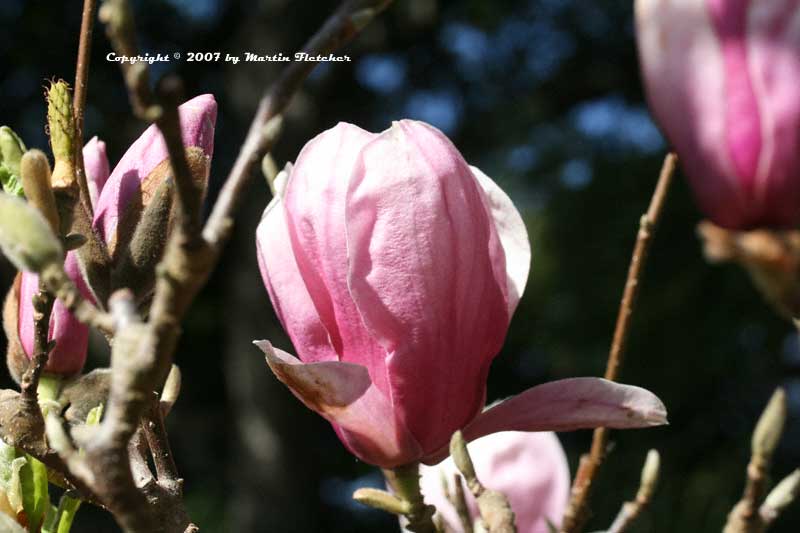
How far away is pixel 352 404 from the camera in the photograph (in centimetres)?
42

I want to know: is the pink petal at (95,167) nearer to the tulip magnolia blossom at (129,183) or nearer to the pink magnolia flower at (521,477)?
the tulip magnolia blossom at (129,183)

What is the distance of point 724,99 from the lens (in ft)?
0.97

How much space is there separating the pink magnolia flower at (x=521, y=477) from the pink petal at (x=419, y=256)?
0.58 ft

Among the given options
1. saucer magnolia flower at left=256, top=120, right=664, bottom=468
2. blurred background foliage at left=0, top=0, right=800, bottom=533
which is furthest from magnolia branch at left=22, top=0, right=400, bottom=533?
blurred background foliage at left=0, top=0, right=800, bottom=533

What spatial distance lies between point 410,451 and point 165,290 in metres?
0.17

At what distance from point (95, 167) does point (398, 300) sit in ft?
0.58

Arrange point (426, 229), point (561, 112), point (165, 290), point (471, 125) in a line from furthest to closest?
point (471, 125) → point (561, 112) → point (426, 229) → point (165, 290)

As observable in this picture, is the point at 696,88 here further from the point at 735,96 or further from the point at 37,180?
the point at 37,180

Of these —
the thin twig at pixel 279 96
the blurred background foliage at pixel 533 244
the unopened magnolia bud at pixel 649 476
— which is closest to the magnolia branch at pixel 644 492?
the unopened magnolia bud at pixel 649 476

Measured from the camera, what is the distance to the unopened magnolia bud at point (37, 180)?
1.22 feet

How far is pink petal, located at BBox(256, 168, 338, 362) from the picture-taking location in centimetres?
43

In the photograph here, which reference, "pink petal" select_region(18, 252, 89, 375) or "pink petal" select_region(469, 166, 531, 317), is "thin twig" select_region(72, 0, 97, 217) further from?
"pink petal" select_region(469, 166, 531, 317)

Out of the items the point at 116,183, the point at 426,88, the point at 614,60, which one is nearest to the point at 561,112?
the point at 614,60

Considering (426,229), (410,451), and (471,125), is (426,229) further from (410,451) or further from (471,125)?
(471,125)
